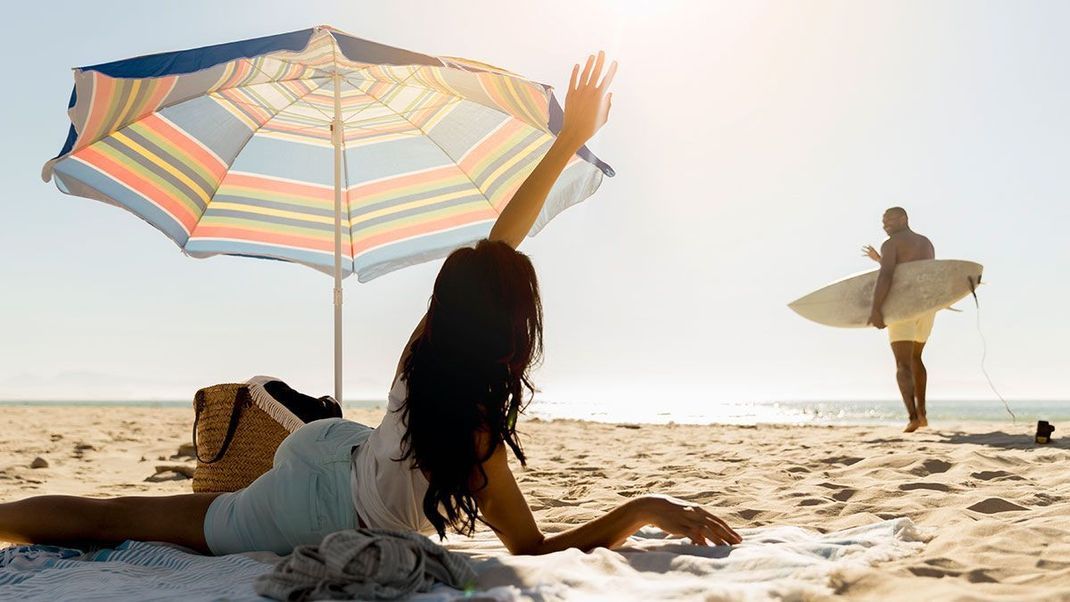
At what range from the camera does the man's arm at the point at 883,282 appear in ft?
24.7

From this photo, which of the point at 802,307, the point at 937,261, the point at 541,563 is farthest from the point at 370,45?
the point at 802,307

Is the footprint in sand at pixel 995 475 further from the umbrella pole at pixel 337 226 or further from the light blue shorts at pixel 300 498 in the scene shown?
the umbrella pole at pixel 337 226

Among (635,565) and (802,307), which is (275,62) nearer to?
(635,565)

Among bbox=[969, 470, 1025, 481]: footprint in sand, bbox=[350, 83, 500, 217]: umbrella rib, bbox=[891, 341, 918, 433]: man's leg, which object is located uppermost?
bbox=[350, 83, 500, 217]: umbrella rib

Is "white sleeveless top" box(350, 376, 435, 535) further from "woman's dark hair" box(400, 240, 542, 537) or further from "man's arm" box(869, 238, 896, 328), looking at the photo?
"man's arm" box(869, 238, 896, 328)

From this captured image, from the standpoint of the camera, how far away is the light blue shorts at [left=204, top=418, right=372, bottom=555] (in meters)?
2.31

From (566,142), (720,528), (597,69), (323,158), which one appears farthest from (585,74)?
(323,158)

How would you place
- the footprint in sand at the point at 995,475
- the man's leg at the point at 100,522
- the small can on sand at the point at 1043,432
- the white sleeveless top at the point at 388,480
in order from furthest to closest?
the small can on sand at the point at 1043,432, the footprint in sand at the point at 995,475, the man's leg at the point at 100,522, the white sleeveless top at the point at 388,480

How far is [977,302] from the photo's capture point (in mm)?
7473

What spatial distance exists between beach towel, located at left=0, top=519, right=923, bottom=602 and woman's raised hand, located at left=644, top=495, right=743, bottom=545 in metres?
0.06

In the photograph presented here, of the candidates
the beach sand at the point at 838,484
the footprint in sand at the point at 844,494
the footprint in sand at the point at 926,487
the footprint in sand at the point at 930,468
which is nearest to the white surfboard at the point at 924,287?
the beach sand at the point at 838,484

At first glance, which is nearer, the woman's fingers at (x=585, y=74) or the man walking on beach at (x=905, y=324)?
the woman's fingers at (x=585, y=74)

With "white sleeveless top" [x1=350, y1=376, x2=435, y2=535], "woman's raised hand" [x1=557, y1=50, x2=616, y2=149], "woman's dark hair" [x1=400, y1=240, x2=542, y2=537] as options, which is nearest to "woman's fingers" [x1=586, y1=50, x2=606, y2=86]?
"woman's raised hand" [x1=557, y1=50, x2=616, y2=149]

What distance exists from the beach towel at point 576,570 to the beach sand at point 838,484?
5.4 inches
